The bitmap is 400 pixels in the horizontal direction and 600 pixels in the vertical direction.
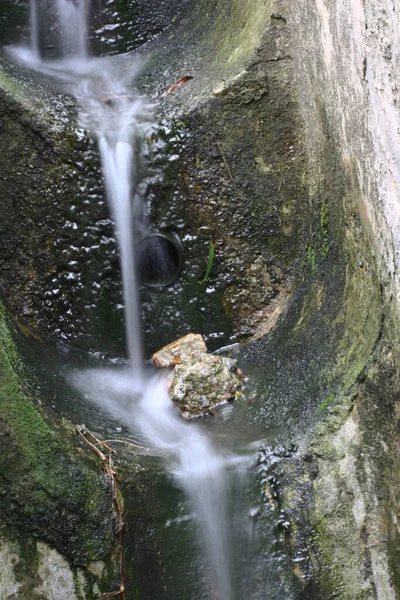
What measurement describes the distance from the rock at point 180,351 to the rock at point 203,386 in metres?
0.18

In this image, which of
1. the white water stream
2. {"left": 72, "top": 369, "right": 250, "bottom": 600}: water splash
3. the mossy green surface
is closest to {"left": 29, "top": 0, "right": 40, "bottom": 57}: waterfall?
the white water stream

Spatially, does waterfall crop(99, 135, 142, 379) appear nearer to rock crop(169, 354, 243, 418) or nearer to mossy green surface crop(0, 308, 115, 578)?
rock crop(169, 354, 243, 418)

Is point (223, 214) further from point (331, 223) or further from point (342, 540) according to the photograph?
point (342, 540)

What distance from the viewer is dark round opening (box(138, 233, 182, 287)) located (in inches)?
115

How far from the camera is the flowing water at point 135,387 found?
196 cm

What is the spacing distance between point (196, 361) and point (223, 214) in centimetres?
67

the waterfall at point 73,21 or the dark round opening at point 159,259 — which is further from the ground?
the waterfall at point 73,21

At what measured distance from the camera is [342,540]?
6.20 ft

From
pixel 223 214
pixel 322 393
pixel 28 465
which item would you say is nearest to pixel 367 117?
pixel 322 393

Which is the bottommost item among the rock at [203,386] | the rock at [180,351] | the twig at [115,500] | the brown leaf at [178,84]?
the twig at [115,500]

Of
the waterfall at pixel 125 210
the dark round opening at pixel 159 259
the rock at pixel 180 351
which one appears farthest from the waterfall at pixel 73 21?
the rock at pixel 180 351

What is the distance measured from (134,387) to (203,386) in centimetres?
33

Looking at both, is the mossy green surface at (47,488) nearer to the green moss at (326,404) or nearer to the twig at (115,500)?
the twig at (115,500)

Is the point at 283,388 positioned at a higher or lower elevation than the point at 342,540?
higher
